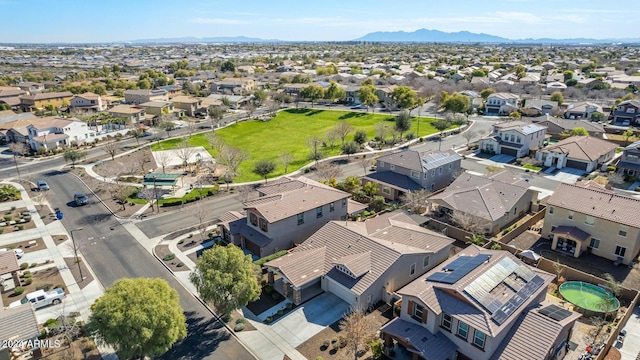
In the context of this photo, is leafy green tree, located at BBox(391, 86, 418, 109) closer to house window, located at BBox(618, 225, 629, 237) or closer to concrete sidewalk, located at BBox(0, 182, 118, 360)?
house window, located at BBox(618, 225, 629, 237)

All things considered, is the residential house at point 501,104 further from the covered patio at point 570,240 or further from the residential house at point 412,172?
the covered patio at point 570,240

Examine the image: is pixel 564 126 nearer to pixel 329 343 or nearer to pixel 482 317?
pixel 482 317

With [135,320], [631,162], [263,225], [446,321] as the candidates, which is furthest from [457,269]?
[631,162]

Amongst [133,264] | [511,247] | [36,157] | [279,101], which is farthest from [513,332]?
[279,101]

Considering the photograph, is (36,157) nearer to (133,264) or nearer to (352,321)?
(133,264)

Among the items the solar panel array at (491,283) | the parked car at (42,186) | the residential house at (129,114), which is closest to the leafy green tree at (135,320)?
the solar panel array at (491,283)

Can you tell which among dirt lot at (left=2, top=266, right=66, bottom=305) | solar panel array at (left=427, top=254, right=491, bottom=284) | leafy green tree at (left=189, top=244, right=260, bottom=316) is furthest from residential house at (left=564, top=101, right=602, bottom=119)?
dirt lot at (left=2, top=266, right=66, bottom=305)
